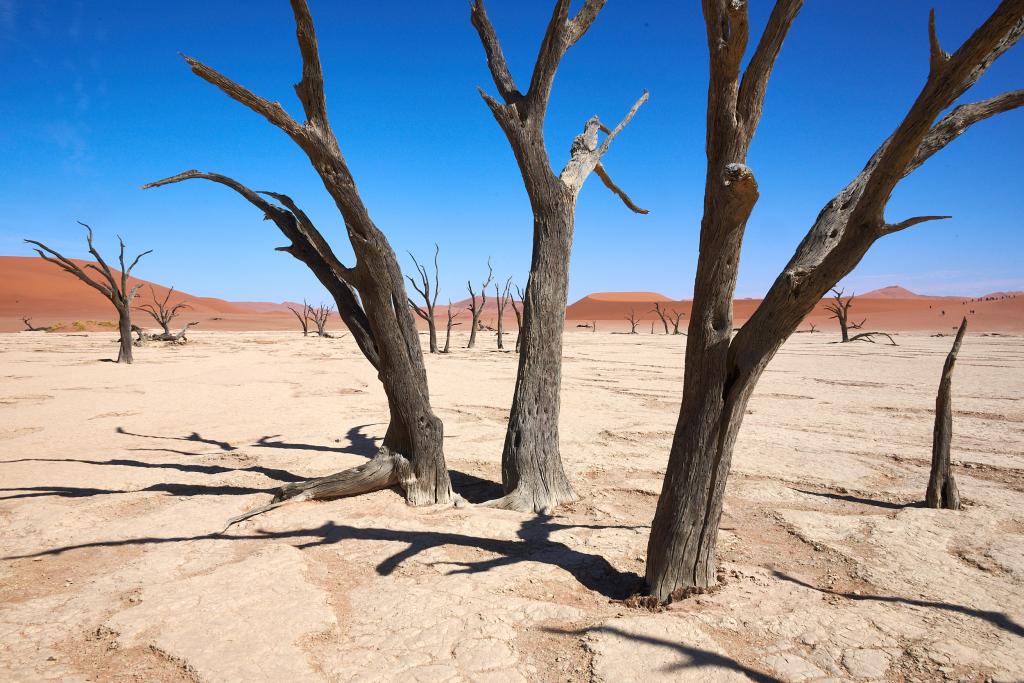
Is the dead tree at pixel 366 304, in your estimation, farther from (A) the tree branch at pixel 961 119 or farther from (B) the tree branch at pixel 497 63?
(A) the tree branch at pixel 961 119

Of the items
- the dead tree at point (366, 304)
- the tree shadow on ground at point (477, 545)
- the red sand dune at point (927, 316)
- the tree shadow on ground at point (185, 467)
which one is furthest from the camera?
the red sand dune at point (927, 316)

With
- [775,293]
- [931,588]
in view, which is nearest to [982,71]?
[775,293]

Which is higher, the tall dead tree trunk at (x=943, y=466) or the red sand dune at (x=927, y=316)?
the red sand dune at (x=927, y=316)

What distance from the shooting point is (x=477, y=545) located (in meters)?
3.25

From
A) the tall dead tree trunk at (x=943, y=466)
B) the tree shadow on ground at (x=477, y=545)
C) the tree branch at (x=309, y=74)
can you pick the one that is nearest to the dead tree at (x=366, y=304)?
the tree branch at (x=309, y=74)

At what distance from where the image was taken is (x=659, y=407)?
8312 millimetres

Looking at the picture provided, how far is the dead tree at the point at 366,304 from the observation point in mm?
3314

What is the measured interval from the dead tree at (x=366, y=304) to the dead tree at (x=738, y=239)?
1.84 meters

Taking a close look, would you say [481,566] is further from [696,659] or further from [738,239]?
[738,239]

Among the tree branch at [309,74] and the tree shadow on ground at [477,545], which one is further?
the tree branch at [309,74]

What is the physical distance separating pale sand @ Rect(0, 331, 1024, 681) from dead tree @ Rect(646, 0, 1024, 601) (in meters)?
0.42

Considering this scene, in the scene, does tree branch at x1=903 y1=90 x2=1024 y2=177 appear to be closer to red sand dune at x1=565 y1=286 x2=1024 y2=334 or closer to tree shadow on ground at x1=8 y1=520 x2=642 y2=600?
tree shadow on ground at x1=8 y1=520 x2=642 y2=600

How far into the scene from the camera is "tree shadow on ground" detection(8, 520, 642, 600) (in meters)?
2.92

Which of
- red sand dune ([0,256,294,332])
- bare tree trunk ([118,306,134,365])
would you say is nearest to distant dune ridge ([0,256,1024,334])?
red sand dune ([0,256,294,332])
